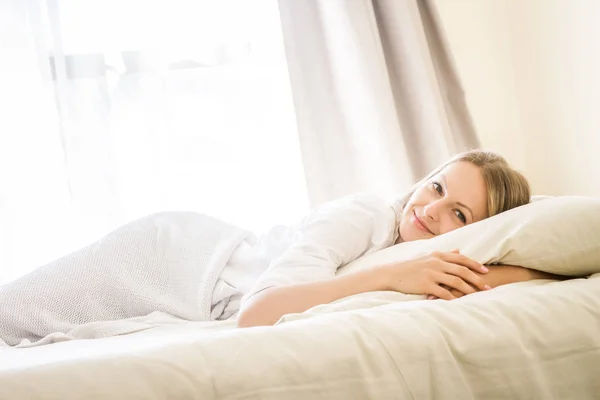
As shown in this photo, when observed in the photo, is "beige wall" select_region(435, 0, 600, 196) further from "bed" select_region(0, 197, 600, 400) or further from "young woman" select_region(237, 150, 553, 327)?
"bed" select_region(0, 197, 600, 400)

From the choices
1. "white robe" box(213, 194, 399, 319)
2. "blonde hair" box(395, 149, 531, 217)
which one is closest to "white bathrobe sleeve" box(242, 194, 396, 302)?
"white robe" box(213, 194, 399, 319)

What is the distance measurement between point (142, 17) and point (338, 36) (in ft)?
2.44

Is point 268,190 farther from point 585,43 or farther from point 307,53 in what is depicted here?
point 585,43

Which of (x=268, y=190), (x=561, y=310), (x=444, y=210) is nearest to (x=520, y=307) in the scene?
(x=561, y=310)

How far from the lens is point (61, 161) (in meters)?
2.46

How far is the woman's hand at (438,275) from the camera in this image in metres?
1.24

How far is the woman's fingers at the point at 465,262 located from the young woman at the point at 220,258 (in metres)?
0.28

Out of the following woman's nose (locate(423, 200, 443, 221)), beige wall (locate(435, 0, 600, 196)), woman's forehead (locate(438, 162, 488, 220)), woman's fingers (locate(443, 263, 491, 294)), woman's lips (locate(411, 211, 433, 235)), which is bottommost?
woman's fingers (locate(443, 263, 491, 294))

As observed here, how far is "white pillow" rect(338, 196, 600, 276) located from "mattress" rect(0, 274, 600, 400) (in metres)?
0.23

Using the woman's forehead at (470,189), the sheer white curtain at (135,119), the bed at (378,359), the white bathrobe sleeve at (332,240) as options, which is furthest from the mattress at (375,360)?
the sheer white curtain at (135,119)

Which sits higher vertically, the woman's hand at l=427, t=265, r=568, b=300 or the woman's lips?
the woman's lips

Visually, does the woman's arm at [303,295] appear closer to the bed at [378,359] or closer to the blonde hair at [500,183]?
the bed at [378,359]

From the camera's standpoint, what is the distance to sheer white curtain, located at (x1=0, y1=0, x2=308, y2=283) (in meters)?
2.42

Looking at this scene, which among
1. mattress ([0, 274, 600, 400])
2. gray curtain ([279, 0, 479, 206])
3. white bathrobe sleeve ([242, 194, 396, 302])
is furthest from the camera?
gray curtain ([279, 0, 479, 206])
